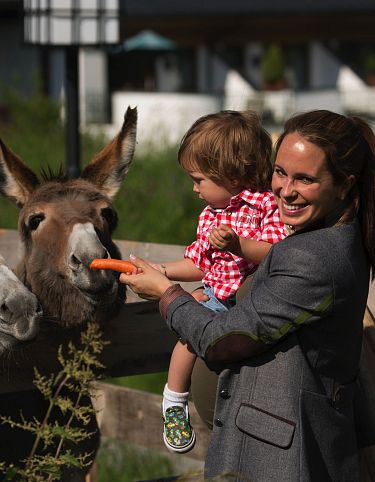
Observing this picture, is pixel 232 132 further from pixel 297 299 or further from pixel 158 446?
pixel 158 446

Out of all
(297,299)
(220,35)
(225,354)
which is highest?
(297,299)

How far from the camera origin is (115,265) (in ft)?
11.3

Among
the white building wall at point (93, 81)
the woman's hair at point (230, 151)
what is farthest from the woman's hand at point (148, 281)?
the white building wall at point (93, 81)

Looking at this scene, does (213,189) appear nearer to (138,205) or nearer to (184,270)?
(184,270)

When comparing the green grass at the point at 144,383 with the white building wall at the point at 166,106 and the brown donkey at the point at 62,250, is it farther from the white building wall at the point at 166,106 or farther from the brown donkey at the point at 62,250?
the white building wall at the point at 166,106

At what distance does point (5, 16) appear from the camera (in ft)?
93.6

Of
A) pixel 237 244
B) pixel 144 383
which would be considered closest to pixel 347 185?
pixel 237 244

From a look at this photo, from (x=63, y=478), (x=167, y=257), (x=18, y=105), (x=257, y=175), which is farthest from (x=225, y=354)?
(x=18, y=105)

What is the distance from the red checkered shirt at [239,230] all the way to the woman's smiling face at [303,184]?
1.32 ft

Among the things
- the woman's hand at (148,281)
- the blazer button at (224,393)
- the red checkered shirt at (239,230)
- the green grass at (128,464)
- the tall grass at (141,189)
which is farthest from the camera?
the tall grass at (141,189)

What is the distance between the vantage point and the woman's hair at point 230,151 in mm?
3564

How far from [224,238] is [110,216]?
105 cm

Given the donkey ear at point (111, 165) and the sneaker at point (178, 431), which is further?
the donkey ear at point (111, 165)

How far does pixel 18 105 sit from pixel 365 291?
14917 millimetres
